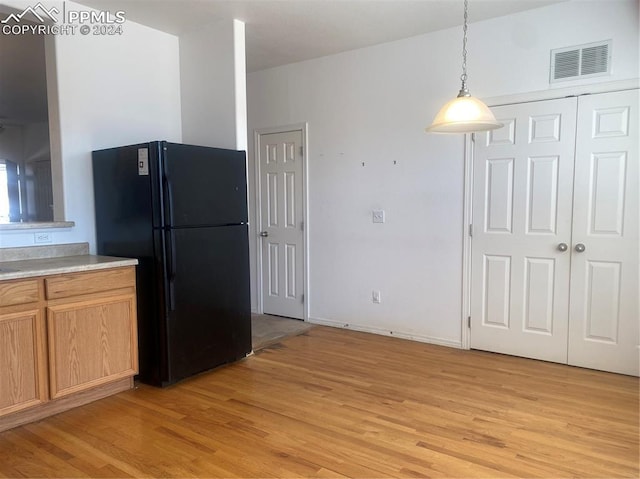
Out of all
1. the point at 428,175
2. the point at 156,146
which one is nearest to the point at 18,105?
the point at 156,146

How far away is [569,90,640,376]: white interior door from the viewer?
3.06 meters

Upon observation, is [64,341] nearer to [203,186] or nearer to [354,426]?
[203,186]

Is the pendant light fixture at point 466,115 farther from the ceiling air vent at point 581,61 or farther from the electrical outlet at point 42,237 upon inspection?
the electrical outlet at point 42,237

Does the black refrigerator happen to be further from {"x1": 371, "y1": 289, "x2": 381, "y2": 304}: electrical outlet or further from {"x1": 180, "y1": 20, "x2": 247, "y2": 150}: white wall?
{"x1": 371, "y1": 289, "x2": 381, "y2": 304}: electrical outlet

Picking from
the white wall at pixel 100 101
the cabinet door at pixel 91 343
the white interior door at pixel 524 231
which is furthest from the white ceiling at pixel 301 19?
the cabinet door at pixel 91 343

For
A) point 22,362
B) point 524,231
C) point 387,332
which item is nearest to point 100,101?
point 22,362

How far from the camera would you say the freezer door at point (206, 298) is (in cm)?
298

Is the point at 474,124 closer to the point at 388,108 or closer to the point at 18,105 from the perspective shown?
the point at 388,108

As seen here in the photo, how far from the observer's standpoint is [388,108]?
404 cm

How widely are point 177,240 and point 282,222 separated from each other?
6.42 ft

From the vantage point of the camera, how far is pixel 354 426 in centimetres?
244

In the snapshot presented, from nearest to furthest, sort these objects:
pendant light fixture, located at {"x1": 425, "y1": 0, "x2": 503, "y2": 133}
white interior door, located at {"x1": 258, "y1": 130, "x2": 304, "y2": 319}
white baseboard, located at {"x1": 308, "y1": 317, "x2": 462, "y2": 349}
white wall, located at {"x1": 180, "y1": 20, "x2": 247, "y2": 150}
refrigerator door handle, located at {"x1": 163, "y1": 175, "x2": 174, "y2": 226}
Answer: pendant light fixture, located at {"x1": 425, "y1": 0, "x2": 503, "y2": 133} < refrigerator door handle, located at {"x1": 163, "y1": 175, "x2": 174, "y2": 226} < white wall, located at {"x1": 180, "y1": 20, "x2": 247, "y2": 150} < white baseboard, located at {"x1": 308, "y1": 317, "x2": 462, "y2": 349} < white interior door, located at {"x1": 258, "y1": 130, "x2": 304, "y2": 319}

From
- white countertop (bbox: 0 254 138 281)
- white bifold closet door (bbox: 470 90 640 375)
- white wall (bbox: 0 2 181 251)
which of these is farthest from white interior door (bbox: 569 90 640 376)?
white wall (bbox: 0 2 181 251)

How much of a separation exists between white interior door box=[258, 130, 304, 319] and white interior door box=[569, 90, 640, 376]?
2.53 metres
